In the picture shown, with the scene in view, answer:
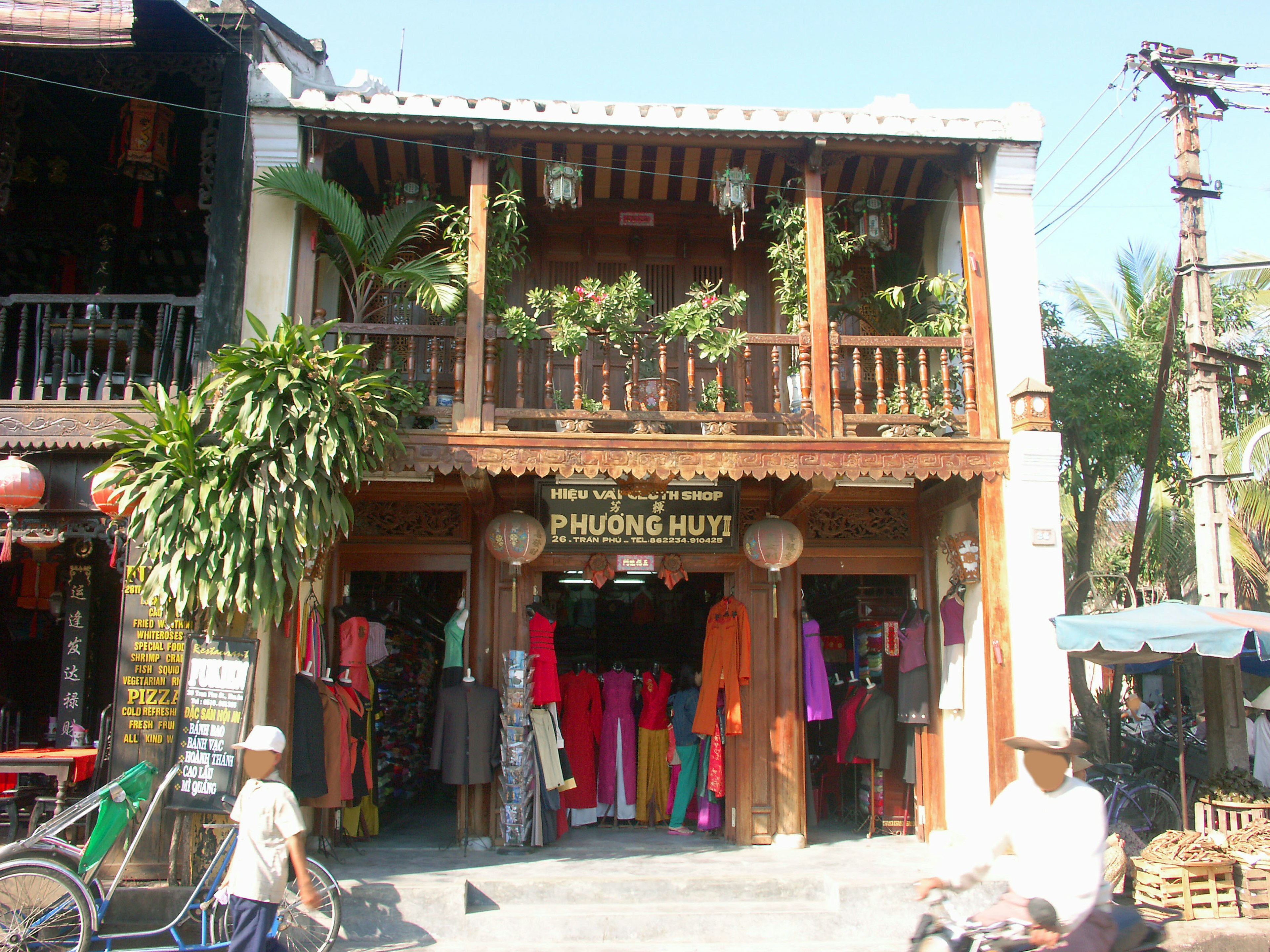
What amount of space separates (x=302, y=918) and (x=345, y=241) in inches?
210

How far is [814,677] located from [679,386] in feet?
10.6

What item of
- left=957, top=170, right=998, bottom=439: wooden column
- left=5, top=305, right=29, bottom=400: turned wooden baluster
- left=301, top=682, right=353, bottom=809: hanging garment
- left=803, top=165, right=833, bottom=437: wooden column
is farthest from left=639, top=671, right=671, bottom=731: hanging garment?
left=5, top=305, right=29, bottom=400: turned wooden baluster

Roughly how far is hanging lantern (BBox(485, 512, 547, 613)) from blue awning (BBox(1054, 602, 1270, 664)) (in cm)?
452

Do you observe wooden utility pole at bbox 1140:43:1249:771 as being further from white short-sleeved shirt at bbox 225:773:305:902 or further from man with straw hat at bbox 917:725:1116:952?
white short-sleeved shirt at bbox 225:773:305:902

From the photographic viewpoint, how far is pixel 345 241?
26.5ft

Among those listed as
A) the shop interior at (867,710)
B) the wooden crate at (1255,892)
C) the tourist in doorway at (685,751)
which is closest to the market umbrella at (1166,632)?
the wooden crate at (1255,892)

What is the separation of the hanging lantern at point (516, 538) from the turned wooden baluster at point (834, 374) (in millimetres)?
2909

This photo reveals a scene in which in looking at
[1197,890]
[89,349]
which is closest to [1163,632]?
[1197,890]

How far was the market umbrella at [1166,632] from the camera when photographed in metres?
7.28

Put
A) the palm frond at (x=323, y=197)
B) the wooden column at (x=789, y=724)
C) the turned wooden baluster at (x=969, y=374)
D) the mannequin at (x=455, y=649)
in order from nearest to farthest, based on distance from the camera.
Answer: the palm frond at (x=323, y=197)
the turned wooden baluster at (x=969, y=374)
the wooden column at (x=789, y=724)
the mannequin at (x=455, y=649)

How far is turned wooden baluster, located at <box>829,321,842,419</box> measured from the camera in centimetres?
799

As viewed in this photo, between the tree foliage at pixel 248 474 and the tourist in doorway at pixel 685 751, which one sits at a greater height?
the tree foliage at pixel 248 474

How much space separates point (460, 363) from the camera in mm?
7980

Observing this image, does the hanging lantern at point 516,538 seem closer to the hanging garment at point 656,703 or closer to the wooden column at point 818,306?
the hanging garment at point 656,703
